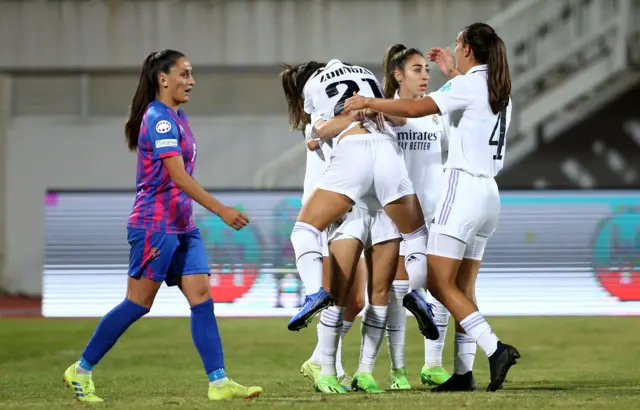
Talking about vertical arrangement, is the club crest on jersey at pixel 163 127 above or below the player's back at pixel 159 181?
above

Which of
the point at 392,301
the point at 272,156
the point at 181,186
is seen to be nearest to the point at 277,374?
the point at 392,301

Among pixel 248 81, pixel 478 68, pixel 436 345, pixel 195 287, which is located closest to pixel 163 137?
pixel 195 287

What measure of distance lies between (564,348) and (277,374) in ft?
9.09

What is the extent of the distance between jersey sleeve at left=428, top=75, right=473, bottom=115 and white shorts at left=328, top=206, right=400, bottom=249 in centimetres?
69

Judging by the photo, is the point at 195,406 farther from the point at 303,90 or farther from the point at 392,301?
the point at 303,90

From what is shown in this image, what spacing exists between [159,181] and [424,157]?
1687 mm

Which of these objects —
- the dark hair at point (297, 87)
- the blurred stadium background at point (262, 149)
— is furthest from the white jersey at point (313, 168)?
the blurred stadium background at point (262, 149)

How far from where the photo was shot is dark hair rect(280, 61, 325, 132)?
21.5 feet

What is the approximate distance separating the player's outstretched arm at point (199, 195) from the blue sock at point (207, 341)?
51 centimetres

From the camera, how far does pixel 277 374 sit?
792cm

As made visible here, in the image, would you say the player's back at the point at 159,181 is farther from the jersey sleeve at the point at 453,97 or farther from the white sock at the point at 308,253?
the jersey sleeve at the point at 453,97

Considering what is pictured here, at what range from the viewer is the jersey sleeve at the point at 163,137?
5.51 m

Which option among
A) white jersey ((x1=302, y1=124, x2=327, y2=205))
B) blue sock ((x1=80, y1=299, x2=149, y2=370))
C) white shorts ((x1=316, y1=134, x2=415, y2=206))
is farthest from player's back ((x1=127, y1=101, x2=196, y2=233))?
white jersey ((x1=302, y1=124, x2=327, y2=205))

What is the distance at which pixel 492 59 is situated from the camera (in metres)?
5.94
